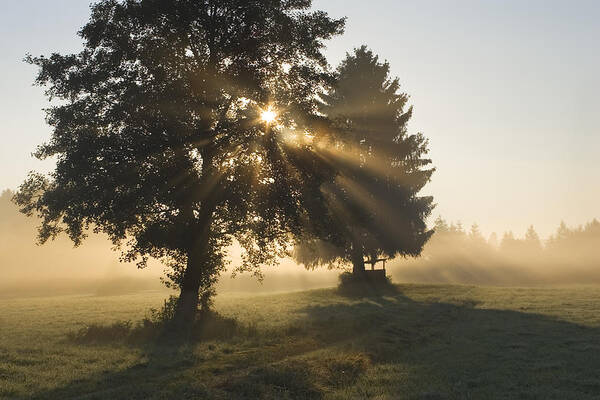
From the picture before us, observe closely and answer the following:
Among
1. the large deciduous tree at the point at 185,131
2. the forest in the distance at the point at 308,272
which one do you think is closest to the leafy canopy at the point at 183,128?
the large deciduous tree at the point at 185,131

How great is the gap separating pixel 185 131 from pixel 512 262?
10960cm

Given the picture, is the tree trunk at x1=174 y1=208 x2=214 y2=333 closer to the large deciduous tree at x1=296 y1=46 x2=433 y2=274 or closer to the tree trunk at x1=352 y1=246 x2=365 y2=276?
the large deciduous tree at x1=296 y1=46 x2=433 y2=274

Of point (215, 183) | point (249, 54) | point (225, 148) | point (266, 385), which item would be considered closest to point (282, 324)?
point (215, 183)

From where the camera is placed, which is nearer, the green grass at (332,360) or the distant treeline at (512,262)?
the green grass at (332,360)

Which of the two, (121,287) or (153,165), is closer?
(153,165)

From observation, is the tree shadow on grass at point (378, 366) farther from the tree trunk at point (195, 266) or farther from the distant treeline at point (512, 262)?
the distant treeline at point (512, 262)

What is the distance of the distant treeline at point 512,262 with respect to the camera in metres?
89.9

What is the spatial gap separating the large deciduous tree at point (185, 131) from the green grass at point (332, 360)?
473 centimetres

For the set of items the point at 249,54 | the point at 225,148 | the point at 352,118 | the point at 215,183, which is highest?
the point at 352,118

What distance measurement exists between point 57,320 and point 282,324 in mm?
12380

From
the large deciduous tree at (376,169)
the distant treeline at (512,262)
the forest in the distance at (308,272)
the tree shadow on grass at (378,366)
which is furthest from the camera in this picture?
the distant treeline at (512,262)

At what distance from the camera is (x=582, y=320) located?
21.0 meters

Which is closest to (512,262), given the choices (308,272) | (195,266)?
(308,272)

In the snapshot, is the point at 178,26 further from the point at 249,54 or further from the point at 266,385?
the point at 266,385
